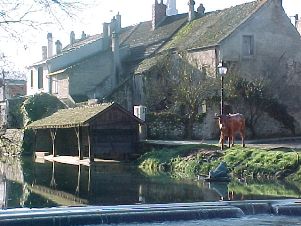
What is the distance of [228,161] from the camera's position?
2491 centimetres

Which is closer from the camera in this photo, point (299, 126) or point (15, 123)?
point (299, 126)

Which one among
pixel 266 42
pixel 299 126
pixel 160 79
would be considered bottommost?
pixel 299 126

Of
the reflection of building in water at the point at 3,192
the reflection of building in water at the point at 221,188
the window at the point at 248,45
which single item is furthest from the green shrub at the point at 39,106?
the reflection of building in water at the point at 221,188

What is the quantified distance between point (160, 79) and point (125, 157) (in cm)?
980

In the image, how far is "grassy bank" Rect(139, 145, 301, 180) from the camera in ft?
76.1

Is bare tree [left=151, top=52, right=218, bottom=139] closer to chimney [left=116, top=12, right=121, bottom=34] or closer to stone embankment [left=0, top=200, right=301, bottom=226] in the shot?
chimney [left=116, top=12, right=121, bottom=34]

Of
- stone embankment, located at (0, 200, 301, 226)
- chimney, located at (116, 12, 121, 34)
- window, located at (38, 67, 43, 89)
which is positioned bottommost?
stone embankment, located at (0, 200, 301, 226)

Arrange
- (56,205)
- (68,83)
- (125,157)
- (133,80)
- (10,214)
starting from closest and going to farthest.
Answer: (10,214)
(56,205)
(125,157)
(133,80)
(68,83)

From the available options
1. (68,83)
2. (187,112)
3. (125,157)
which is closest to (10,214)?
Answer: (125,157)

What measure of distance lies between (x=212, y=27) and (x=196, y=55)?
2987 millimetres

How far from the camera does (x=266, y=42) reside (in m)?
41.8

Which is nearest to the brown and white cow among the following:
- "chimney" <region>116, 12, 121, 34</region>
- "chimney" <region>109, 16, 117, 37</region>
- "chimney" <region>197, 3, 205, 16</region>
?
"chimney" <region>197, 3, 205, 16</region>

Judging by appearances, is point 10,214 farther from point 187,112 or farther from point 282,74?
point 282,74

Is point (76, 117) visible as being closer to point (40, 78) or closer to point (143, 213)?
point (143, 213)
